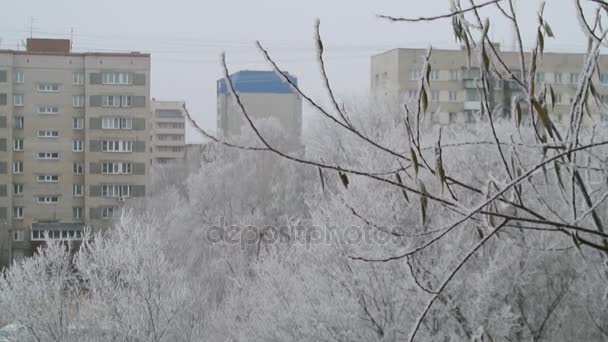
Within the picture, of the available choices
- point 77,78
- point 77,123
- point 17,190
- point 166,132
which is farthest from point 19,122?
point 166,132

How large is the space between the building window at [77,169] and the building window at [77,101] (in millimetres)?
2221

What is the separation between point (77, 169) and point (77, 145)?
0.91 meters

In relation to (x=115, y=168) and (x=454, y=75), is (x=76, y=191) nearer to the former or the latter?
(x=115, y=168)

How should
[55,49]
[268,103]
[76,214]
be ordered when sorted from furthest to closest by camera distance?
[268,103] < [55,49] < [76,214]

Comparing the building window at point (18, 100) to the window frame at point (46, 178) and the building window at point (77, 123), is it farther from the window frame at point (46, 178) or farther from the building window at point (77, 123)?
the window frame at point (46, 178)

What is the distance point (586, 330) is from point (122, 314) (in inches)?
279

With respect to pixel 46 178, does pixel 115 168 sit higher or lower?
higher

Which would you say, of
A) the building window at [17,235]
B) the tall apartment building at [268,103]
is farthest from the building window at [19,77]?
the tall apartment building at [268,103]

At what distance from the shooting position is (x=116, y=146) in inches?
1147

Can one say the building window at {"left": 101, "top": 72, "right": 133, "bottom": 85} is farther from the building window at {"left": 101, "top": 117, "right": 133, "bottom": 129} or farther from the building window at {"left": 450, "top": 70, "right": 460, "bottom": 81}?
the building window at {"left": 450, "top": 70, "right": 460, "bottom": 81}

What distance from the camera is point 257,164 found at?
2841cm

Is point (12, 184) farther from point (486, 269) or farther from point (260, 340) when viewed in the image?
point (486, 269)

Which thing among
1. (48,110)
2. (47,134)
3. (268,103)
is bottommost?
(47,134)

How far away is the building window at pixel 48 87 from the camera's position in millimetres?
27984
